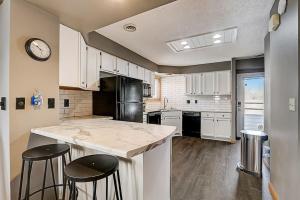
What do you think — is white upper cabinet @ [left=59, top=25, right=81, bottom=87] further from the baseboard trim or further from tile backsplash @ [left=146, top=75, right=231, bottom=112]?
tile backsplash @ [left=146, top=75, right=231, bottom=112]

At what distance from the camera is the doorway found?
4781 mm

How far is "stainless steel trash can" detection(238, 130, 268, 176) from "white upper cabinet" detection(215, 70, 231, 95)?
7.69 feet

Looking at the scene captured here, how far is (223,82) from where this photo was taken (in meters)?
4.94

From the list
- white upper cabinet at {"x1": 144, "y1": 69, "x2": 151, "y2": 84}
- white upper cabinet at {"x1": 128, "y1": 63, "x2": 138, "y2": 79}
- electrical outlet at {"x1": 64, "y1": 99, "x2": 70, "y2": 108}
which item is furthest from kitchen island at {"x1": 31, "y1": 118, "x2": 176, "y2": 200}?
white upper cabinet at {"x1": 144, "y1": 69, "x2": 151, "y2": 84}

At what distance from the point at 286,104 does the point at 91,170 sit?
72.8 inches

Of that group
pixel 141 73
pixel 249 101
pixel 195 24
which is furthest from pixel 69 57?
pixel 249 101

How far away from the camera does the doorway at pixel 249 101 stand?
478 cm

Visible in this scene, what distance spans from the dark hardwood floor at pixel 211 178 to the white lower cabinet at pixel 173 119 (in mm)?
1572

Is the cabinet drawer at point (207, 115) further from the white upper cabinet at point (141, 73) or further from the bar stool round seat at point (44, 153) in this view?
the bar stool round seat at point (44, 153)

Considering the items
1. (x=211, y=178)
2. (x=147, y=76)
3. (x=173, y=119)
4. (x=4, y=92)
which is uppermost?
(x=147, y=76)

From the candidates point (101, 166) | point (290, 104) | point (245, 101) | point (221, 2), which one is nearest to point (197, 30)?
point (221, 2)

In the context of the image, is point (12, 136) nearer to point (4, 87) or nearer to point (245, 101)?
point (4, 87)

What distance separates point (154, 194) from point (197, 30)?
2.55 meters

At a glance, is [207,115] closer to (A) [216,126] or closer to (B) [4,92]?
(A) [216,126]
